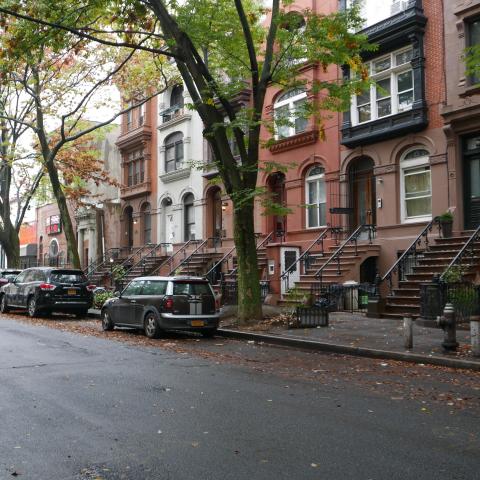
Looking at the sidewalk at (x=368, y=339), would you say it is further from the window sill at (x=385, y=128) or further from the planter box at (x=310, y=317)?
the window sill at (x=385, y=128)

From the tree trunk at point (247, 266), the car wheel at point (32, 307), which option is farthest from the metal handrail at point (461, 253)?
the car wheel at point (32, 307)

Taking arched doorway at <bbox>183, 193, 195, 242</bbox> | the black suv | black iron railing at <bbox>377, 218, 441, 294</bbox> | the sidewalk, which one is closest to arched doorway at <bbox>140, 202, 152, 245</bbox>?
arched doorway at <bbox>183, 193, 195, 242</bbox>

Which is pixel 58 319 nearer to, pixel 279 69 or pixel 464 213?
pixel 279 69

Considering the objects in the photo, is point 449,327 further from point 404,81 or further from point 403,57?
point 403,57

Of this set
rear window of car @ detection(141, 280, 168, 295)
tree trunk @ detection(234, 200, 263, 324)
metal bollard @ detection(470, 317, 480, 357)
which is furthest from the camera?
tree trunk @ detection(234, 200, 263, 324)

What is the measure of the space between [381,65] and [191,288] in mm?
11885

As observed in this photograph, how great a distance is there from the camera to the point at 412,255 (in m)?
19.2

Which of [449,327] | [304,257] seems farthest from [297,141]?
[449,327]

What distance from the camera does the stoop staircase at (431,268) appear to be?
51.6 feet

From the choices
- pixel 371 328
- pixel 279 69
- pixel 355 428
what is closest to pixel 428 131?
pixel 279 69

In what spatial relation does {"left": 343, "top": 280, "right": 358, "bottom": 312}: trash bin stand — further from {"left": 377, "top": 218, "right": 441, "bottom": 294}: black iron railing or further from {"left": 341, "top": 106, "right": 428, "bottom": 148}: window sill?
{"left": 341, "top": 106, "right": 428, "bottom": 148}: window sill

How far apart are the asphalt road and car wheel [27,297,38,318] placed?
32.4 ft

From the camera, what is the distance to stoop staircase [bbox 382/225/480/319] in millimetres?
15742

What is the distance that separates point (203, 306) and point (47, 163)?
1407 cm
